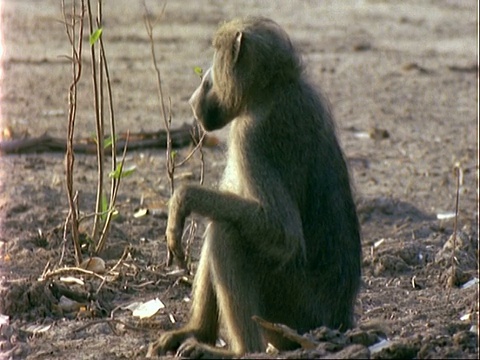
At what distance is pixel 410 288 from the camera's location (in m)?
6.81

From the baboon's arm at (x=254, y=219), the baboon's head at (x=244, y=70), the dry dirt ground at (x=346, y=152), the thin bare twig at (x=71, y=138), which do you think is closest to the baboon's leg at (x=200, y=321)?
the dry dirt ground at (x=346, y=152)

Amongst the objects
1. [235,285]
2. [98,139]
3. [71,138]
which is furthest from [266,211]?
[98,139]

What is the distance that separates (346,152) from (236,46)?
464 centimetres

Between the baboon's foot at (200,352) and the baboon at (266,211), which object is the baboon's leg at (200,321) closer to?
the baboon at (266,211)

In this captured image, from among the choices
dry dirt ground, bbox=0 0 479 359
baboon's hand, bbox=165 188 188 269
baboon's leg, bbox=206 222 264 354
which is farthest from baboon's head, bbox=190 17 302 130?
dry dirt ground, bbox=0 0 479 359

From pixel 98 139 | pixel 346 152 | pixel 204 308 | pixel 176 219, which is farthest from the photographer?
pixel 346 152

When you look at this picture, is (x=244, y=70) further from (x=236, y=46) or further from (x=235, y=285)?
(x=235, y=285)

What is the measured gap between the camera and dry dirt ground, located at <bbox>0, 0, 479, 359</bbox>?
592 centimetres

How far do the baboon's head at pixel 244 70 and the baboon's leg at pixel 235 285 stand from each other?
622mm

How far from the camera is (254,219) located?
5254 mm

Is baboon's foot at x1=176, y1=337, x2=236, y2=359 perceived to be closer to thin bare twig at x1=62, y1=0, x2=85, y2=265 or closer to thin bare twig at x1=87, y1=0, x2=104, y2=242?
thin bare twig at x1=62, y1=0, x2=85, y2=265

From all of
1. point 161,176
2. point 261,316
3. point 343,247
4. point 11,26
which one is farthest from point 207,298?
point 11,26

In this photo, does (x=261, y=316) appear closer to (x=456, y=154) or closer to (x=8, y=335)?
(x=8, y=335)

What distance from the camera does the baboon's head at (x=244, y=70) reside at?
5.58m
